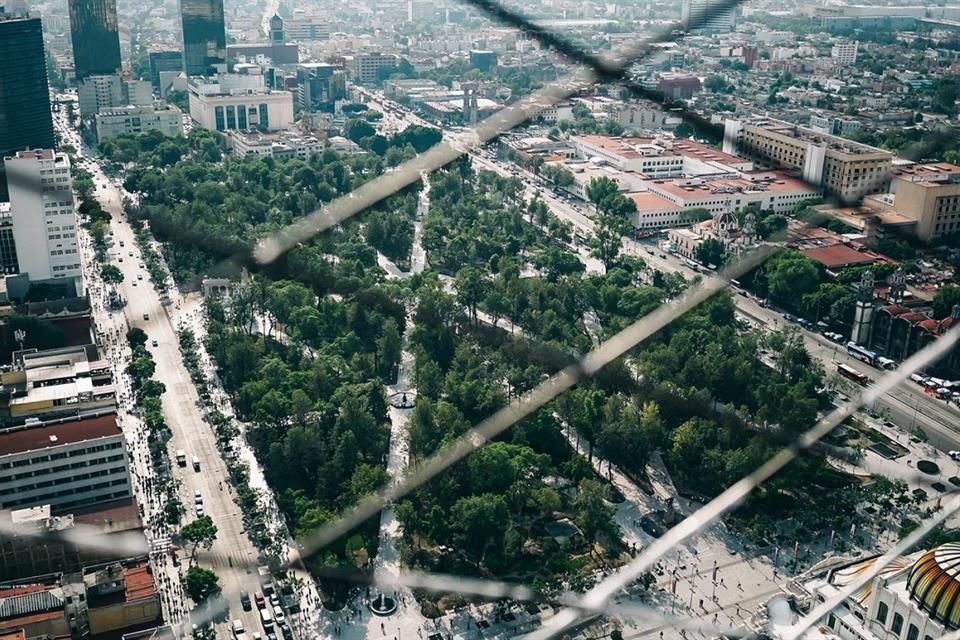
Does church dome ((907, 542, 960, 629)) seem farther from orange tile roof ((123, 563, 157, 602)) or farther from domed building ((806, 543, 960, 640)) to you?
orange tile roof ((123, 563, 157, 602))

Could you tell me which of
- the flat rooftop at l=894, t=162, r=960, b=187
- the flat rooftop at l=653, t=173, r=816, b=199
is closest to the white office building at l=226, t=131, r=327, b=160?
the flat rooftop at l=653, t=173, r=816, b=199

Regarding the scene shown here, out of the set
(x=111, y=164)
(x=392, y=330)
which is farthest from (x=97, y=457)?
(x=111, y=164)

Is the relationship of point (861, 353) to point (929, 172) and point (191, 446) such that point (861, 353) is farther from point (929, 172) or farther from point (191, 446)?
point (191, 446)

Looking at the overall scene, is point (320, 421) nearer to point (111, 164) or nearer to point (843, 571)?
point (843, 571)

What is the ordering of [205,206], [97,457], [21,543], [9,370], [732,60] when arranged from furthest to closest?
1. [732,60]
2. [205,206]
3. [9,370]
4. [97,457]
5. [21,543]

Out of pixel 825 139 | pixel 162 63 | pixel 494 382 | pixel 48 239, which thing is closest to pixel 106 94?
pixel 162 63
